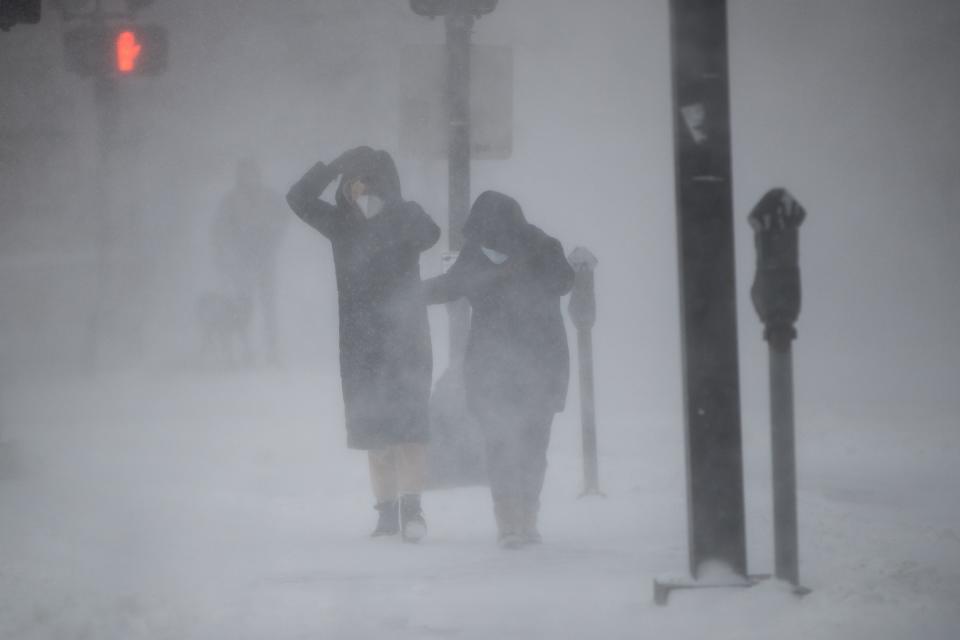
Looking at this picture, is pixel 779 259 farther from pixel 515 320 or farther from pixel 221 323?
pixel 221 323

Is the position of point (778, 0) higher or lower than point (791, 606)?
higher

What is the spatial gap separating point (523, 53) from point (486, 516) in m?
19.3

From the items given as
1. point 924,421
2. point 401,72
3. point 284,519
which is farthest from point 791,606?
point 924,421

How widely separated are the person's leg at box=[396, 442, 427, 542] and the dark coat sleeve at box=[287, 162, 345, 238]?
112cm

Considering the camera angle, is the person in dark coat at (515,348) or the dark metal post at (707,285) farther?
the person in dark coat at (515,348)

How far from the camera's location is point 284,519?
6262 mm

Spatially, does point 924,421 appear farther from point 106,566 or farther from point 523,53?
point 523,53

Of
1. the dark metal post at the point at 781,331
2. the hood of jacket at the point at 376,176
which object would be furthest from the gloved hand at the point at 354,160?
the dark metal post at the point at 781,331

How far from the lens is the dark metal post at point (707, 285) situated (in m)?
3.77

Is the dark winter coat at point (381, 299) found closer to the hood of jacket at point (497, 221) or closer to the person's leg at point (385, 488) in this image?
the person's leg at point (385, 488)

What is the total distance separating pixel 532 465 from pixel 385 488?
2.60ft

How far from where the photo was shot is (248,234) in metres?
18.1

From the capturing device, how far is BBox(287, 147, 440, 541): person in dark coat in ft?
18.7

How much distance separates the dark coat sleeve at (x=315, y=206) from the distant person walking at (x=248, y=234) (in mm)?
11842
